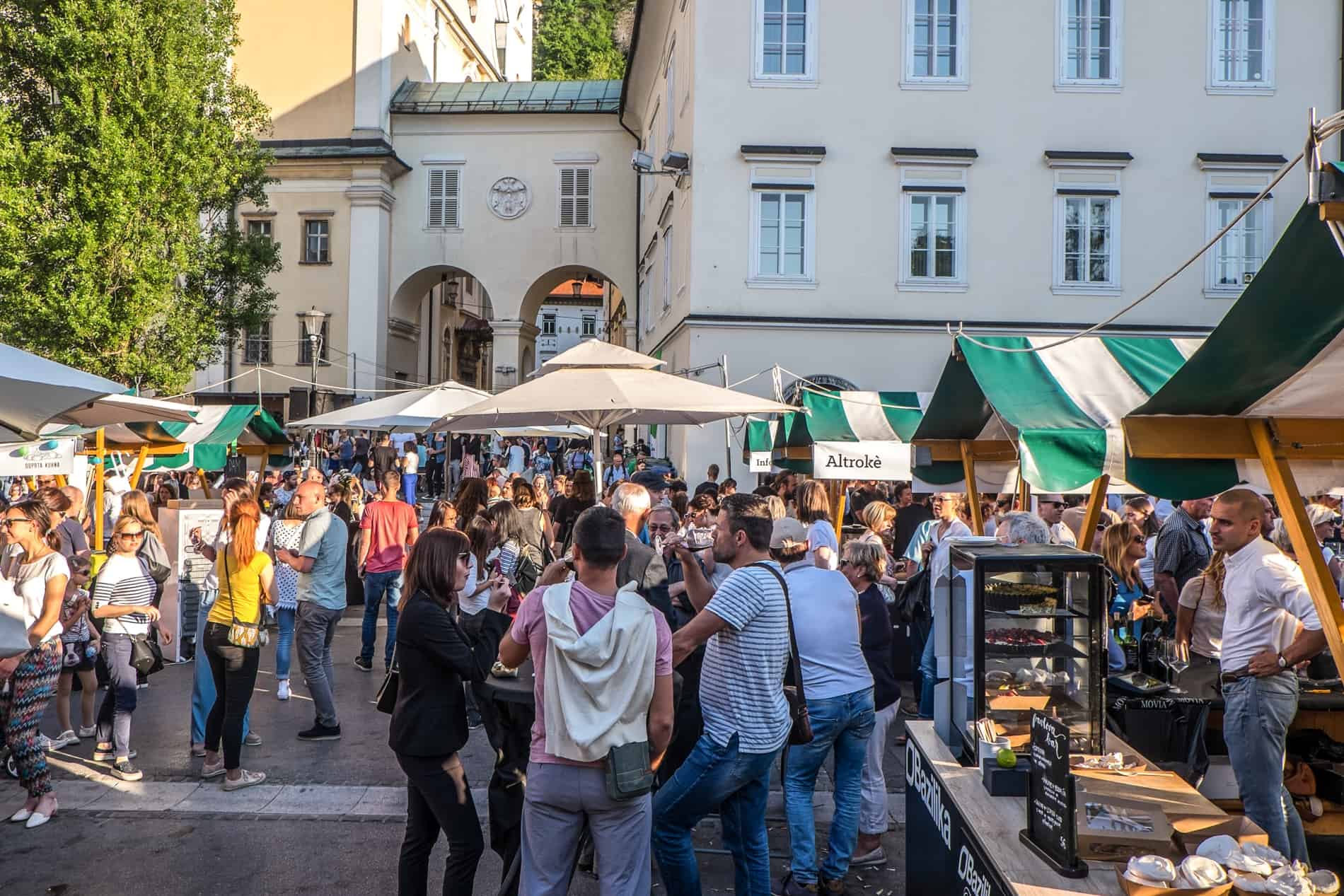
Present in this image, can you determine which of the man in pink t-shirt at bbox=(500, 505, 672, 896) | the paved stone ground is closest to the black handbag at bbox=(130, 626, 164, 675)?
the paved stone ground

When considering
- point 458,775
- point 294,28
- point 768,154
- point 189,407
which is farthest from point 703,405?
point 294,28

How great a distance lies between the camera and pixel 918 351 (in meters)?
22.1

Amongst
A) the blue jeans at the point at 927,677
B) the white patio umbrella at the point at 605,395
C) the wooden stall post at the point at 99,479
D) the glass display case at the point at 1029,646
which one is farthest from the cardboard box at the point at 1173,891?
the wooden stall post at the point at 99,479

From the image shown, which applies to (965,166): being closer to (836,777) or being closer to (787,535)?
(787,535)

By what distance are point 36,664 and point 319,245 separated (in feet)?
103

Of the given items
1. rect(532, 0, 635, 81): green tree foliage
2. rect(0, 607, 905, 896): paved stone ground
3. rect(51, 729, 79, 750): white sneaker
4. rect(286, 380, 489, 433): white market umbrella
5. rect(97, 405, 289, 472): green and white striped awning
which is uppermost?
rect(532, 0, 635, 81): green tree foliage

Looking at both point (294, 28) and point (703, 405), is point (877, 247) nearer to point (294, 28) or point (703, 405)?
point (703, 405)

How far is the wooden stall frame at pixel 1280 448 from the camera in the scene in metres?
4.33

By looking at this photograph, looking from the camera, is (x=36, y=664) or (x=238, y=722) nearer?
(x=36, y=664)

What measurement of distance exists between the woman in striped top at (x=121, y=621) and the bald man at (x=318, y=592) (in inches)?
41.7

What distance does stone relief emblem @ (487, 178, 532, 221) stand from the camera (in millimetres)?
35594

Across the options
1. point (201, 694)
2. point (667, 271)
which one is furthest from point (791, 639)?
point (667, 271)

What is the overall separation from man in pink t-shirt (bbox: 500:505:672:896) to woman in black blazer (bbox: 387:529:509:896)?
668 mm

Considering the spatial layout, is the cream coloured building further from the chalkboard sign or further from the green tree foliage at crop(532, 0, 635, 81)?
the green tree foliage at crop(532, 0, 635, 81)
